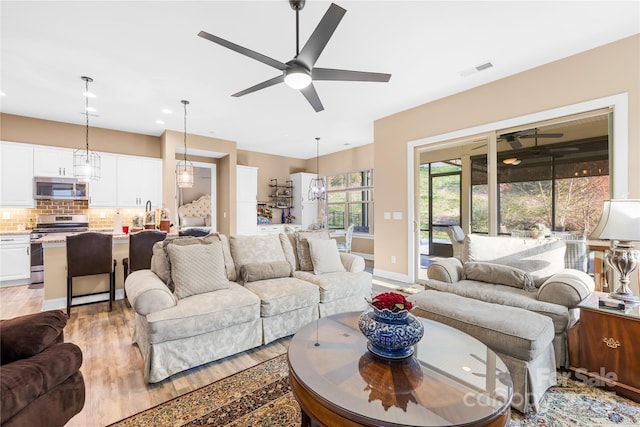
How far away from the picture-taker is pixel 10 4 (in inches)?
93.5

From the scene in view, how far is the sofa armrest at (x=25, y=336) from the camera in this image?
1233 mm

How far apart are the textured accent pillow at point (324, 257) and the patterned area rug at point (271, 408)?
4.55ft

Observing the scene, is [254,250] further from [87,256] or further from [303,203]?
[303,203]

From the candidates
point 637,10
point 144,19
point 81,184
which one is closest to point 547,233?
point 637,10

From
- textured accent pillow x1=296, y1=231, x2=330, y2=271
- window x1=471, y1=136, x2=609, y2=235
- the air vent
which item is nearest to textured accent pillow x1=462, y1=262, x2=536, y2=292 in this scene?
window x1=471, y1=136, x2=609, y2=235

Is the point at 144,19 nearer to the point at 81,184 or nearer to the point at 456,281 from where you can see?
the point at 456,281

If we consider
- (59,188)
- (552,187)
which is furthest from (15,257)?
(552,187)


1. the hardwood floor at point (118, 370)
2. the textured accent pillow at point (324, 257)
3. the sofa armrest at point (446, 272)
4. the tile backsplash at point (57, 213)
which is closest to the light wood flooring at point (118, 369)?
the hardwood floor at point (118, 370)

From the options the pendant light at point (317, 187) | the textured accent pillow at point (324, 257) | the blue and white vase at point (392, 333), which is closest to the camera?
the blue and white vase at point (392, 333)

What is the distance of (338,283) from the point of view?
3064mm

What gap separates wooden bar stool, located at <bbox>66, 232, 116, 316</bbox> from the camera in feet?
11.0

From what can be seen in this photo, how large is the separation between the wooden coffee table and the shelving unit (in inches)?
274

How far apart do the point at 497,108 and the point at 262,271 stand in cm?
369

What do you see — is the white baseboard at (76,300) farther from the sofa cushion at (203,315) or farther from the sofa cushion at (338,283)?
the sofa cushion at (338,283)
